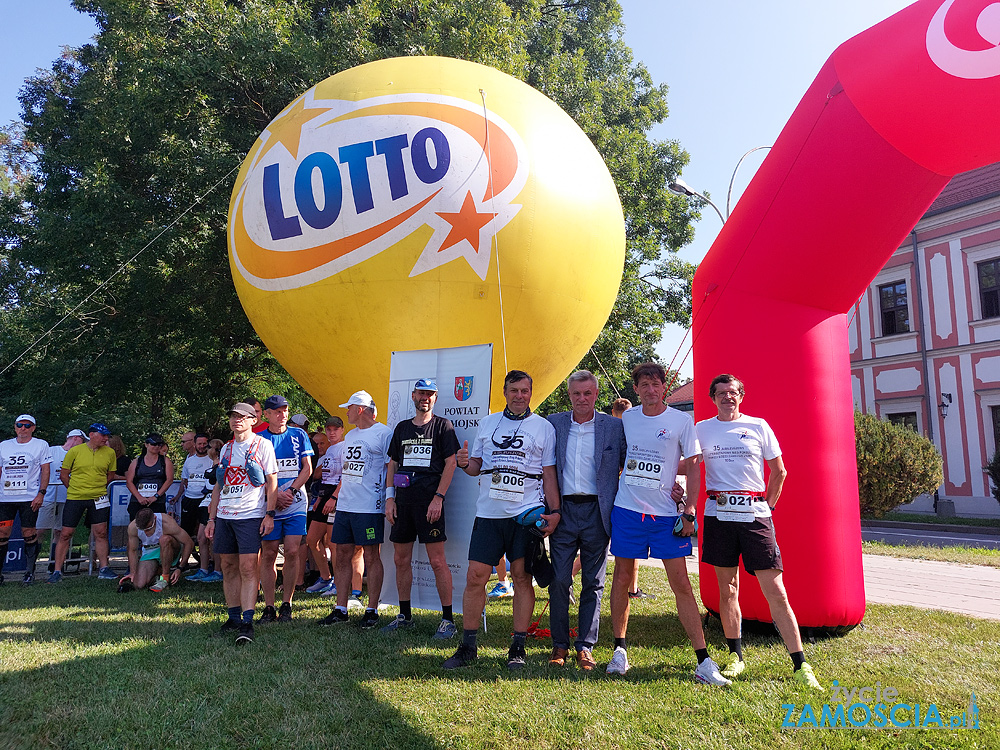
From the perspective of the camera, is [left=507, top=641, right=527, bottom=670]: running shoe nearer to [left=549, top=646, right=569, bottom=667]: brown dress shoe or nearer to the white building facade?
[left=549, top=646, right=569, bottom=667]: brown dress shoe

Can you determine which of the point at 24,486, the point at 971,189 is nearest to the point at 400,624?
the point at 24,486

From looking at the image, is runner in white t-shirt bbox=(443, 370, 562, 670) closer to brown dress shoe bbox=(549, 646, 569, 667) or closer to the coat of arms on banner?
brown dress shoe bbox=(549, 646, 569, 667)

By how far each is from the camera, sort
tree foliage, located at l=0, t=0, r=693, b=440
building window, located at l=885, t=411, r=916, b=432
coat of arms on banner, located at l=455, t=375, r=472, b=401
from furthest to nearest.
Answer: building window, located at l=885, t=411, r=916, b=432
tree foliage, located at l=0, t=0, r=693, b=440
coat of arms on banner, located at l=455, t=375, r=472, b=401

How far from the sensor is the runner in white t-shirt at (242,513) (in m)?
→ 5.03

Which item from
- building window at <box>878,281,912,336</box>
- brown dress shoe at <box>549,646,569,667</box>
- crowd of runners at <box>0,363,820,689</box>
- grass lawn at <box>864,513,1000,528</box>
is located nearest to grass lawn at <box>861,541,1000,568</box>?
crowd of runners at <box>0,363,820,689</box>

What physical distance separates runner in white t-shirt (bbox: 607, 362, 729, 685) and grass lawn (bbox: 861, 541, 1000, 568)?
616 centimetres

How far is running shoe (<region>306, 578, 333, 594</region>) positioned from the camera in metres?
7.17

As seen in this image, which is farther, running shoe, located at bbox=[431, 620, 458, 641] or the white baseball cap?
the white baseball cap

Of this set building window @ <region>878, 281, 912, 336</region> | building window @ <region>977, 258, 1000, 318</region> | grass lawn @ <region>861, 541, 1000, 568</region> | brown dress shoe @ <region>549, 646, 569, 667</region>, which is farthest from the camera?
building window @ <region>878, 281, 912, 336</region>

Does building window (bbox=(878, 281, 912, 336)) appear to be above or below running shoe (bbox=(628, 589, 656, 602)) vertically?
above

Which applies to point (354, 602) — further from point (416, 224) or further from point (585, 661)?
point (416, 224)

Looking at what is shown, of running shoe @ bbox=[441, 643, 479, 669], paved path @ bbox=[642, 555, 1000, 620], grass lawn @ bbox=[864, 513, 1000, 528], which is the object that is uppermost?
grass lawn @ bbox=[864, 513, 1000, 528]

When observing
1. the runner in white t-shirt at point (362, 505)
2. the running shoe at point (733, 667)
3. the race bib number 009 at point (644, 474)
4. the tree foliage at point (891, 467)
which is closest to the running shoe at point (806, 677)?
the running shoe at point (733, 667)

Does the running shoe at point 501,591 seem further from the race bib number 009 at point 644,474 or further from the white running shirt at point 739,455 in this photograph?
the white running shirt at point 739,455
